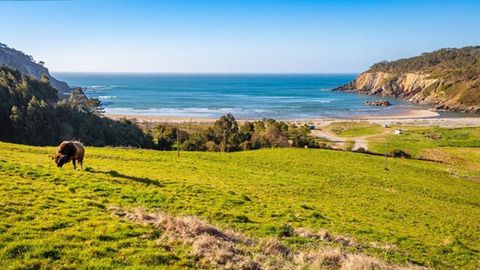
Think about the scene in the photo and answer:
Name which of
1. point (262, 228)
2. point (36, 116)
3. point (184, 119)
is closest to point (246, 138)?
point (36, 116)

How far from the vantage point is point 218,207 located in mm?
18172

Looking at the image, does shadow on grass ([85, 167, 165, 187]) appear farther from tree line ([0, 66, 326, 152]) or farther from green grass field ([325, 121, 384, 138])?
green grass field ([325, 121, 384, 138])

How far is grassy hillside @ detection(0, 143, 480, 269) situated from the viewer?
33.2 ft

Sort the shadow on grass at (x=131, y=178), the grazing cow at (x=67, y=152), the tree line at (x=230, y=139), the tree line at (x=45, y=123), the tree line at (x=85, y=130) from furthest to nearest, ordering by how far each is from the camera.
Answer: the tree line at (x=230, y=139), the tree line at (x=85, y=130), the tree line at (x=45, y=123), the grazing cow at (x=67, y=152), the shadow on grass at (x=131, y=178)

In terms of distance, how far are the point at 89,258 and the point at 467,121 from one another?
130m

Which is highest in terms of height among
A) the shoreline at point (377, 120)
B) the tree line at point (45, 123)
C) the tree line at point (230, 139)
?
the tree line at point (45, 123)

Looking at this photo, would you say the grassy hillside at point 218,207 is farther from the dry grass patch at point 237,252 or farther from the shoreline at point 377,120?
the shoreline at point 377,120

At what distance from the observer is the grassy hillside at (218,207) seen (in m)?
10.1

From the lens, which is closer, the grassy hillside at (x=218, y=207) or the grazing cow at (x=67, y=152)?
the grassy hillside at (x=218, y=207)

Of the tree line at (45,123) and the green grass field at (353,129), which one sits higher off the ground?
the tree line at (45,123)

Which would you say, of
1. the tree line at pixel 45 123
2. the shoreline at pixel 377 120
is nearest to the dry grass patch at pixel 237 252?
the tree line at pixel 45 123

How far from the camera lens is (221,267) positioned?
975 centimetres

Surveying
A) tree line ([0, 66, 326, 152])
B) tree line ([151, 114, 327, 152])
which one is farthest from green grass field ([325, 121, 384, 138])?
tree line ([151, 114, 327, 152])

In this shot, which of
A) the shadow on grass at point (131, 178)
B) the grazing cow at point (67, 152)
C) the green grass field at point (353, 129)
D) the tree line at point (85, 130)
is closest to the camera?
the shadow on grass at point (131, 178)
